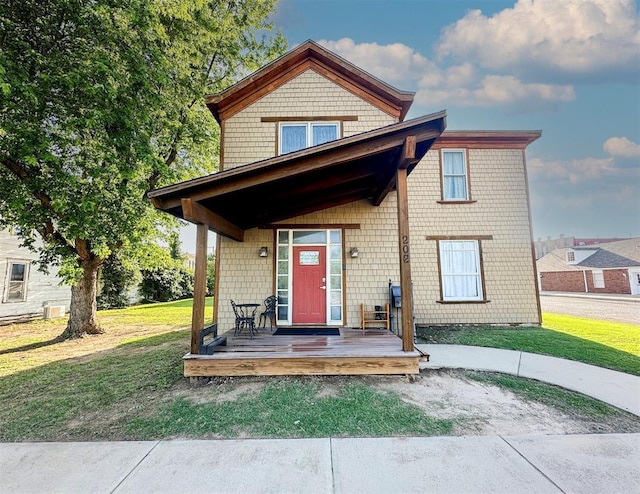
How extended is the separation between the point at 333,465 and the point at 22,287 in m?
15.7

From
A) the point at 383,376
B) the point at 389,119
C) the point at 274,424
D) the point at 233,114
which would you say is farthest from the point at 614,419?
the point at 233,114

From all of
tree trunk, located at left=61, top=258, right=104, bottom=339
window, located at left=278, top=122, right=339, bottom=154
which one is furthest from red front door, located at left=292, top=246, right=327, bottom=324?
tree trunk, located at left=61, top=258, right=104, bottom=339

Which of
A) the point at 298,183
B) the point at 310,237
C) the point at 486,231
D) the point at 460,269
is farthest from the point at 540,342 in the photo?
the point at 298,183

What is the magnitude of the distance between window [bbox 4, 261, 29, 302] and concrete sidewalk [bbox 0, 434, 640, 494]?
12.5 meters

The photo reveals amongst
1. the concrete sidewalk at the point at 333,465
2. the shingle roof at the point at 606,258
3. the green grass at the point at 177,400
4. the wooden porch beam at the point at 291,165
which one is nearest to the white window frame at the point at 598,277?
the shingle roof at the point at 606,258

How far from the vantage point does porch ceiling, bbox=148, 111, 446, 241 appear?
15.0ft

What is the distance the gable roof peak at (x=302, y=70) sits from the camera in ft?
24.2

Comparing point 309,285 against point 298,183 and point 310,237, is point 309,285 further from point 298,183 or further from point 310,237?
point 298,183

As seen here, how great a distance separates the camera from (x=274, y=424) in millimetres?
3379

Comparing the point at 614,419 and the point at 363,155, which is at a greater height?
the point at 363,155

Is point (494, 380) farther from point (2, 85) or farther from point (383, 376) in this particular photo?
point (2, 85)

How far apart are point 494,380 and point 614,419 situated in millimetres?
1402

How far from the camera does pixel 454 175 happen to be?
30.6ft

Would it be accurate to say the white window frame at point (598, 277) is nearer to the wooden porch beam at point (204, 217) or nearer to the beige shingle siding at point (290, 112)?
the beige shingle siding at point (290, 112)
